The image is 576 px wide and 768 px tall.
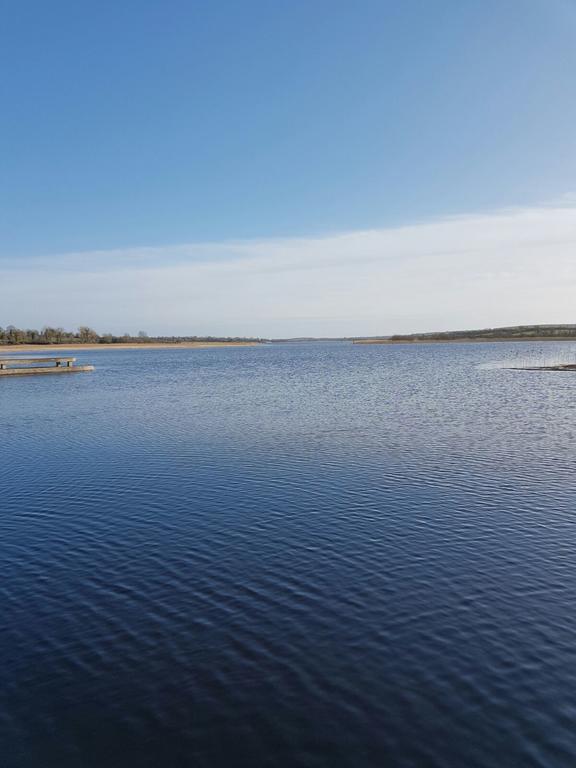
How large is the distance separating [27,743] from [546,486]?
20340 mm

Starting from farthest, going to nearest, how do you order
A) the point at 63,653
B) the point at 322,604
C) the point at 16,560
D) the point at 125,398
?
1. the point at 125,398
2. the point at 16,560
3. the point at 322,604
4. the point at 63,653

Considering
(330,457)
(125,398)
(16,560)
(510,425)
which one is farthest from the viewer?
(125,398)

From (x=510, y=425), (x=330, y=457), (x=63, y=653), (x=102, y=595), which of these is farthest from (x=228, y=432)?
(x=63, y=653)

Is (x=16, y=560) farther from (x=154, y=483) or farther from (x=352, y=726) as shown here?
(x=352, y=726)

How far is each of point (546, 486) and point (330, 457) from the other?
1064 centimetres

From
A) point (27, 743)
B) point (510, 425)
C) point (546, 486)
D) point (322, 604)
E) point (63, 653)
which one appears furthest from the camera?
point (510, 425)

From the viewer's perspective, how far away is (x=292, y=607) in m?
12.8

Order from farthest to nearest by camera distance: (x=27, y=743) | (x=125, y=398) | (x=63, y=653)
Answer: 1. (x=125, y=398)
2. (x=63, y=653)
3. (x=27, y=743)

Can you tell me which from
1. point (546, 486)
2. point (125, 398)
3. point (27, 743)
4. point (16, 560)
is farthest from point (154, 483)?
point (125, 398)

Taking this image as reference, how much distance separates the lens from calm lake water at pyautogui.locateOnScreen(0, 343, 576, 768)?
8789mm

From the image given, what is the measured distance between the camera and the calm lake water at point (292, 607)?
879 cm

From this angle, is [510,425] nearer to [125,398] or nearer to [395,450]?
[395,450]

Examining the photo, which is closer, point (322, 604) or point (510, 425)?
point (322, 604)

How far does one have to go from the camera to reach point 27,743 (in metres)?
8.77
